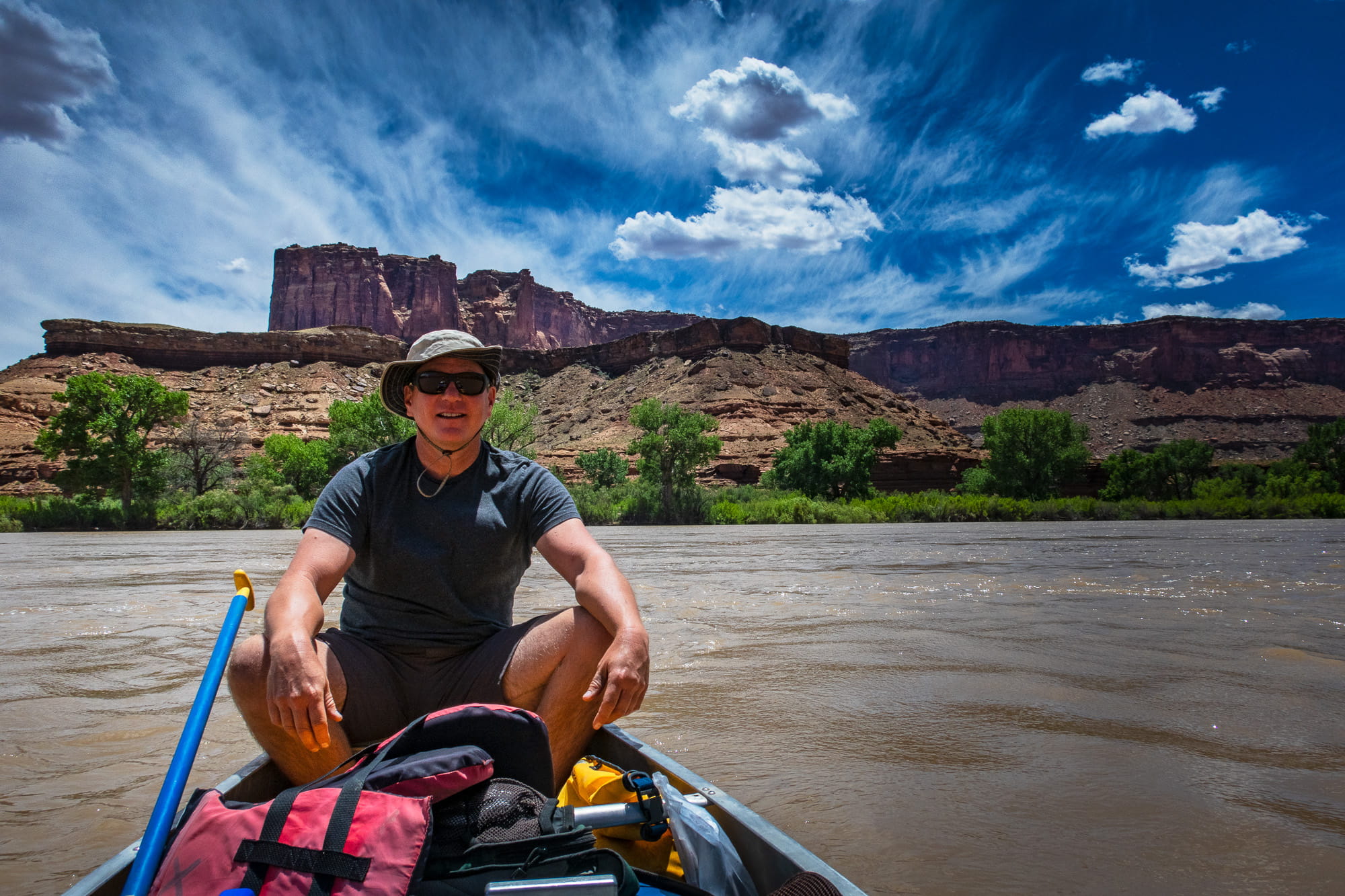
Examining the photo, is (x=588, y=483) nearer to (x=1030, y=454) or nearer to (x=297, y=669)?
(x=1030, y=454)

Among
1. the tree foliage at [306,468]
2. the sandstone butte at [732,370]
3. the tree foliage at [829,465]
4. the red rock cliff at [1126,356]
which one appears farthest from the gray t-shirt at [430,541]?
the red rock cliff at [1126,356]

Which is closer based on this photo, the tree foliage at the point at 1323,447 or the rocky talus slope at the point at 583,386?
the rocky talus slope at the point at 583,386

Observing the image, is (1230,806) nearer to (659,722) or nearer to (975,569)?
(659,722)

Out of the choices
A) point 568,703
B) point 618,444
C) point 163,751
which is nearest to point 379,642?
point 568,703

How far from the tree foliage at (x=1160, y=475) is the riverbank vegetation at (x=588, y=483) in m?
5.88

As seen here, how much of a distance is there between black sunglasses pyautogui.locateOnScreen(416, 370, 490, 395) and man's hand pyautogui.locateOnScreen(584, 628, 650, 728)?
2.95ft

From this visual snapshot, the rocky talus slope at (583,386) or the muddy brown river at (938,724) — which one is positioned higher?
the rocky talus slope at (583,386)

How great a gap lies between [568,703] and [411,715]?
485 mm

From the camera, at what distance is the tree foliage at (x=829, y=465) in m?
36.8

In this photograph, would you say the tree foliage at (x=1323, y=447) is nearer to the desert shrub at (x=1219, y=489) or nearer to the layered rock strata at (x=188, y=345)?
the desert shrub at (x=1219, y=489)

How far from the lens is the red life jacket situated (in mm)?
1171

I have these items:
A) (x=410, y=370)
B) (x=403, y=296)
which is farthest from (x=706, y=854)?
(x=403, y=296)

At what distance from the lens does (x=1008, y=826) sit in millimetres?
1974

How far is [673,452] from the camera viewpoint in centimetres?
3083
